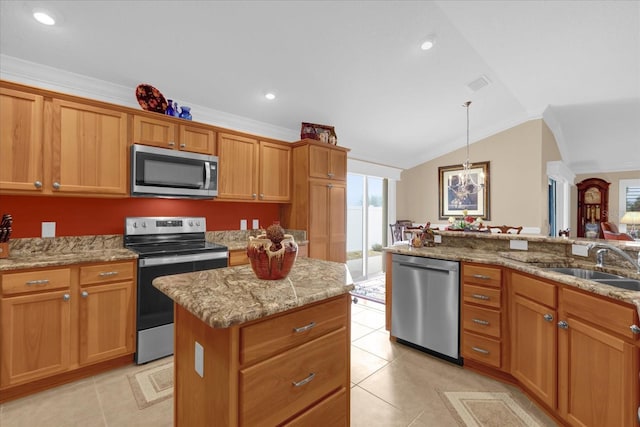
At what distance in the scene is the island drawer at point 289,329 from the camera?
1.01m

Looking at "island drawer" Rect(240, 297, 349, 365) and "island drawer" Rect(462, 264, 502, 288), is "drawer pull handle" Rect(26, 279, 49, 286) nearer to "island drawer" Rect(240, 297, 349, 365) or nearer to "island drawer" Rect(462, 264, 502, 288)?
"island drawer" Rect(240, 297, 349, 365)

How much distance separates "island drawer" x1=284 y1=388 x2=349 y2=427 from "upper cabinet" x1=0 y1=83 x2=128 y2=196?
2443mm

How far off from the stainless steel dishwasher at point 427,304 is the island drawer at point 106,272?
7.76 ft

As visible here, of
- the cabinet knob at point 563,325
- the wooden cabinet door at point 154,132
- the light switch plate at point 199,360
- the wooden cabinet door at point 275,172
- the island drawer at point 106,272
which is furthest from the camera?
the wooden cabinet door at point 275,172

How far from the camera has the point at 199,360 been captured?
3.79 feet

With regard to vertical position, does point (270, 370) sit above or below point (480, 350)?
above

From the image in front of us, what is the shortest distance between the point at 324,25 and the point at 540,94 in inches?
147

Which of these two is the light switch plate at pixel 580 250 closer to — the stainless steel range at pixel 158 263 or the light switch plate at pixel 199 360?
the light switch plate at pixel 199 360

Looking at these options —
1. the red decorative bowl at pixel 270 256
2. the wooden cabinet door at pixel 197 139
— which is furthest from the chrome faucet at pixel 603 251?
the wooden cabinet door at pixel 197 139

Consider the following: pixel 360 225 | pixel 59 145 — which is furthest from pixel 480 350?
pixel 59 145

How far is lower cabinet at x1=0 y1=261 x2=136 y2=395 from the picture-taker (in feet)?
6.29

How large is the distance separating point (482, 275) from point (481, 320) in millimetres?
368

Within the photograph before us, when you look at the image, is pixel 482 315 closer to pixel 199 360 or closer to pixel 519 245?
pixel 519 245

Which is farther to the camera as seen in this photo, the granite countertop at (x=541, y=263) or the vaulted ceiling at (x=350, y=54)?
the vaulted ceiling at (x=350, y=54)
